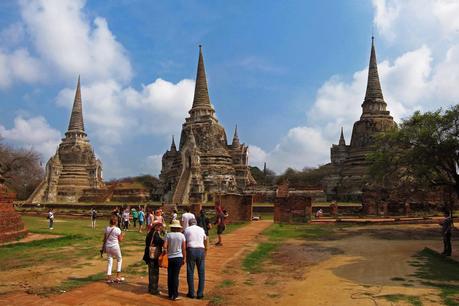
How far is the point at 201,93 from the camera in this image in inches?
1861

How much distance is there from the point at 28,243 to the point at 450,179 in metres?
17.9

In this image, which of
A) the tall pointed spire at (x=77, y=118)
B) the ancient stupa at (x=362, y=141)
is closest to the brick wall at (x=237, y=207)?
the ancient stupa at (x=362, y=141)

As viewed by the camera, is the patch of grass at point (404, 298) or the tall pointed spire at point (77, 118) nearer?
the patch of grass at point (404, 298)

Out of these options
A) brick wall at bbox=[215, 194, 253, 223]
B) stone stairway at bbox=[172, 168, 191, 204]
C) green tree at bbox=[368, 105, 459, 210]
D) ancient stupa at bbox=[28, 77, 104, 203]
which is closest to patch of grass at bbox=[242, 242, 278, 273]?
green tree at bbox=[368, 105, 459, 210]

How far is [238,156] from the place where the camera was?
47.3m

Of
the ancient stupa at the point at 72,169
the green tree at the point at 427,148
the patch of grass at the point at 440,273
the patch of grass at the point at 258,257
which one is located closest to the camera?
the patch of grass at the point at 440,273

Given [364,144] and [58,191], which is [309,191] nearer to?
[364,144]

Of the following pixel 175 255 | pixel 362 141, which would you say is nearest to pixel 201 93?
pixel 362 141

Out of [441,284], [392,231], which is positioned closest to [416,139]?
[392,231]

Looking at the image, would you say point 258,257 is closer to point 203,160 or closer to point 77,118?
point 203,160

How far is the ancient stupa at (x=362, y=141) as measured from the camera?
131ft

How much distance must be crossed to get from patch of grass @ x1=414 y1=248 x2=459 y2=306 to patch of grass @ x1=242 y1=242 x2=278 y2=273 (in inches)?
143

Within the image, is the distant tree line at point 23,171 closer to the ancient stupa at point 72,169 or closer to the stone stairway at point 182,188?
the ancient stupa at point 72,169

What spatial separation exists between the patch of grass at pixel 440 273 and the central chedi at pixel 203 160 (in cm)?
2662
